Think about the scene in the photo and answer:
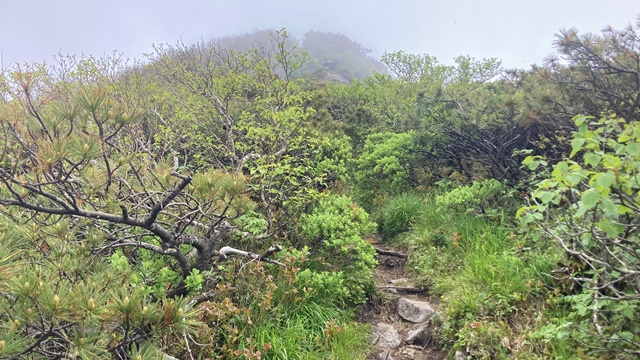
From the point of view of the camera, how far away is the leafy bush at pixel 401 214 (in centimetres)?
641

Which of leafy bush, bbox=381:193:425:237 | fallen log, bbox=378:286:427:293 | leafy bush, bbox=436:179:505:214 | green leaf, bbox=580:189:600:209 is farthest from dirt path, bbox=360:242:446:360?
green leaf, bbox=580:189:600:209

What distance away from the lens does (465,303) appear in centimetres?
386

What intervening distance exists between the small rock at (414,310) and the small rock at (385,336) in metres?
0.27

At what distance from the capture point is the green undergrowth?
3.36 metres

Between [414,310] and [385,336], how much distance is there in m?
0.54

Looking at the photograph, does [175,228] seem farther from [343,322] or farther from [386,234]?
[386,234]

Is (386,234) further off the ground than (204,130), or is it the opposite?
(204,130)

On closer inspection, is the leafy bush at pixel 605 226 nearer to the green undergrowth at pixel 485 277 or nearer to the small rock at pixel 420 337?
the green undergrowth at pixel 485 277

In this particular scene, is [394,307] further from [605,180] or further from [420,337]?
[605,180]

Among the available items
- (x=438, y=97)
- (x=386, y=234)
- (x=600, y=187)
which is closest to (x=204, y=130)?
(x=386, y=234)

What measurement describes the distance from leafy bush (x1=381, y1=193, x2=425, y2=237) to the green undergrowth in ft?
1.43

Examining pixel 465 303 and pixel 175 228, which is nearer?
pixel 175 228

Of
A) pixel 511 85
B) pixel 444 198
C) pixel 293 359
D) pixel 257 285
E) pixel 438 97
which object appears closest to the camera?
pixel 293 359

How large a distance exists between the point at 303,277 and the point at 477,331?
1.82 metres
